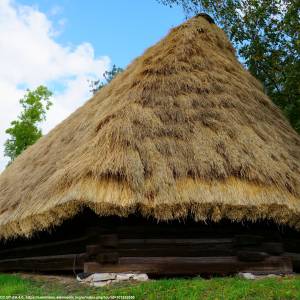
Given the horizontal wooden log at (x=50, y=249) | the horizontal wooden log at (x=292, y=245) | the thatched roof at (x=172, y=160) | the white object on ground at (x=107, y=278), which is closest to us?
the thatched roof at (x=172, y=160)

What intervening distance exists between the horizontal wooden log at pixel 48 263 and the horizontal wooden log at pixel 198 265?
A: 2.43ft

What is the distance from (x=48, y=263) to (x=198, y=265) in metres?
3.13

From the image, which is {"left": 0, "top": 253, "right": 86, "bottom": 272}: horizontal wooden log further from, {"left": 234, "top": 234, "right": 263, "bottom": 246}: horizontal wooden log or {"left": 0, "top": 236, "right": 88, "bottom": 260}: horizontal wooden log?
{"left": 234, "top": 234, "right": 263, "bottom": 246}: horizontal wooden log

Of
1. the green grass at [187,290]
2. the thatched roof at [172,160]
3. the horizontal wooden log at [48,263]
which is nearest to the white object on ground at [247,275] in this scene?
the green grass at [187,290]

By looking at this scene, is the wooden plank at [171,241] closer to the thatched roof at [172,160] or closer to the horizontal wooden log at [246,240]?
the horizontal wooden log at [246,240]

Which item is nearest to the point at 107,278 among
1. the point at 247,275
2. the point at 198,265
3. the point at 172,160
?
the point at 198,265

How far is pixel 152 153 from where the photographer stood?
822 cm

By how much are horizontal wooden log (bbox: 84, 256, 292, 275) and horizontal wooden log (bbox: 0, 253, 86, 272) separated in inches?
29.1

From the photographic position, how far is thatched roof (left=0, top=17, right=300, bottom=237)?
Result: 7543 mm

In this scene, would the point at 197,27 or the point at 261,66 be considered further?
the point at 261,66

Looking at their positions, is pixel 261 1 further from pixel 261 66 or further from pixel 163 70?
pixel 163 70

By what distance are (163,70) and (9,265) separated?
5.93m

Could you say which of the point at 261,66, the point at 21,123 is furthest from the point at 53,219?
the point at 21,123

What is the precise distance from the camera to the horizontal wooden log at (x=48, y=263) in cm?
870
